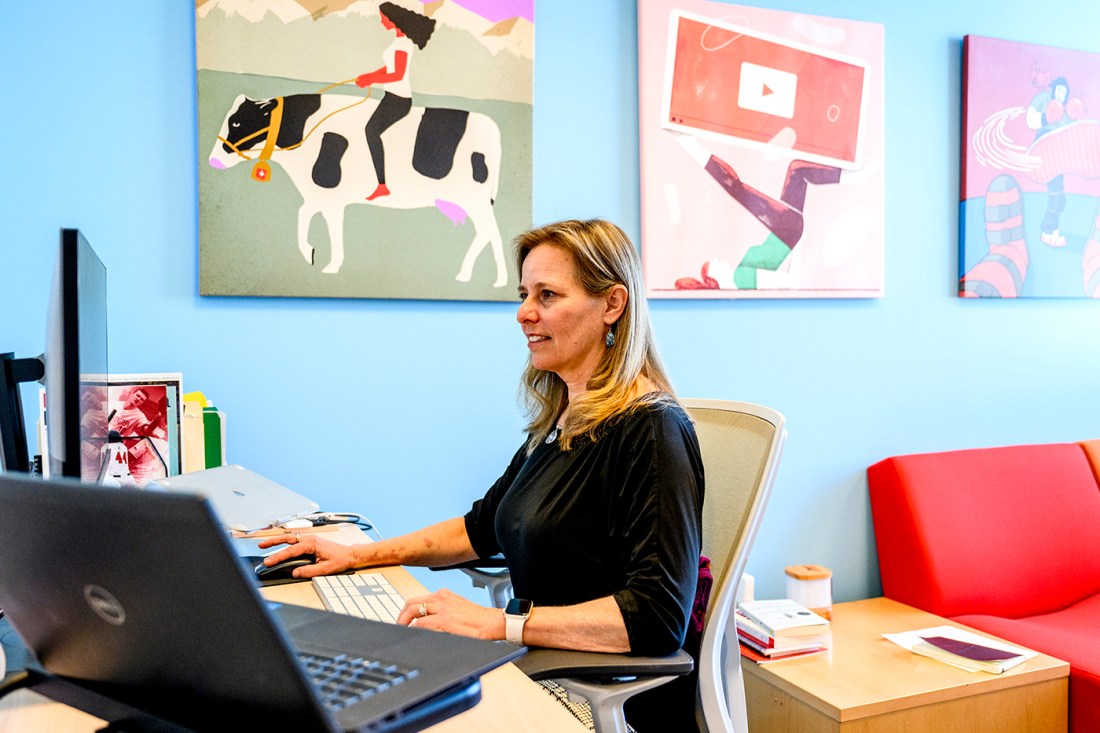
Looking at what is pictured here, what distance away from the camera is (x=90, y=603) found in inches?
26.0

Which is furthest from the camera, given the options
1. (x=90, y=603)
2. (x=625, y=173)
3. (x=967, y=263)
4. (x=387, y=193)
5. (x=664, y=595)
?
(x=967, y=263)

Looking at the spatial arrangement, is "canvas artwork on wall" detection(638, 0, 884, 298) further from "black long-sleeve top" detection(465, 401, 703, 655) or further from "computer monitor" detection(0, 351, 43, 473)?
"computer monitor" detection(0, 351, 43, 473)

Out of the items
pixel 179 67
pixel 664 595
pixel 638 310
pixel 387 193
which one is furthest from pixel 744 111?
pixel 664 595

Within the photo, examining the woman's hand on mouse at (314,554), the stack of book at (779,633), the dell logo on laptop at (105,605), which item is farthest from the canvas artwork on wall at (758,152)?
the dell logo on laptop at (105,605)

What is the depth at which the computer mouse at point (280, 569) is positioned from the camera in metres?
1.39

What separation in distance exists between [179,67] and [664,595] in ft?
5.35

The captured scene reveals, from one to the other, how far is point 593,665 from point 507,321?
133 cm

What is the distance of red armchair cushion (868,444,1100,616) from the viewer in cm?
258

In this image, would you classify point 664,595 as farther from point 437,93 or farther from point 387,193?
point 437,93

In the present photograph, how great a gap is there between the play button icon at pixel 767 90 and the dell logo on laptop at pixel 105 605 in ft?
7.43

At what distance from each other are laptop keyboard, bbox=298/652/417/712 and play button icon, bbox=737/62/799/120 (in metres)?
2.13

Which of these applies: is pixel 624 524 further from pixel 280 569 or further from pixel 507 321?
pixel 507 321

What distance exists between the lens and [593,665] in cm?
113

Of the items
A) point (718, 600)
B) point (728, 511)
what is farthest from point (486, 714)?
point (728, 511)
